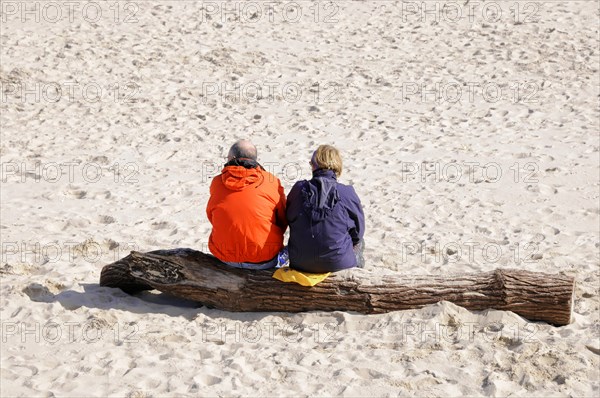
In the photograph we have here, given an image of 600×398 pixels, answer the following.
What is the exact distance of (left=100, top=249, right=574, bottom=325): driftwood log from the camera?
699 cm

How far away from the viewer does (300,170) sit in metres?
11.2

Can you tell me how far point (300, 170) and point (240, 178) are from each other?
404cm

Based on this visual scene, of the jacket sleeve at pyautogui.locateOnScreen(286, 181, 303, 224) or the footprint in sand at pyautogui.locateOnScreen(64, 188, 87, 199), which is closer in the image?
the jacket sleeve at pyautogui.locateOnScreen(286, 181, 303, 224)

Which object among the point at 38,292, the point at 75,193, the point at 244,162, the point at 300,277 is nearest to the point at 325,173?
the point at 244,162

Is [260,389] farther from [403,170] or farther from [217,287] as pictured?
[403,170]

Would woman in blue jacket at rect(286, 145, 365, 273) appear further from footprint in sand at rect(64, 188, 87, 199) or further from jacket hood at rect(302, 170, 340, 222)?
footprint in sand at rect(64, 188, 87, 199)

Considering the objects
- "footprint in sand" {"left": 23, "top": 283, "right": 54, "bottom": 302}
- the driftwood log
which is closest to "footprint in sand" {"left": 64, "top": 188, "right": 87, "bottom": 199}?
"footprint in sand" {"left": 23, "top": 283, "right": 54, "bottom": 302}

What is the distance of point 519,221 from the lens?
9484 millimetres

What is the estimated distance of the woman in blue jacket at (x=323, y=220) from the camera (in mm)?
6973

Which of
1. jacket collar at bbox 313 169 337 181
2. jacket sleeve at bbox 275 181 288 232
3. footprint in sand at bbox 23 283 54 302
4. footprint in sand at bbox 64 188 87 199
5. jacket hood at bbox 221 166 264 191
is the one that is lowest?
footprint in sand at bbox 23 283 54 302

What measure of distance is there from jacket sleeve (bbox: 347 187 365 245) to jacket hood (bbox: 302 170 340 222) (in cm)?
13

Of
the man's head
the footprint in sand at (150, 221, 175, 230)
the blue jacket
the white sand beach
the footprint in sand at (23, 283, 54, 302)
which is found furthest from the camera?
the footprint in sand at (150, 221, 175, 230)

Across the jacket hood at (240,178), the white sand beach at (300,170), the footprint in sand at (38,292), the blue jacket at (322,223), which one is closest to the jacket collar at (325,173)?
the blue jacket at (322,223)

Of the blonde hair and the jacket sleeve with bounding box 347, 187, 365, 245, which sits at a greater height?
the blonde hair
